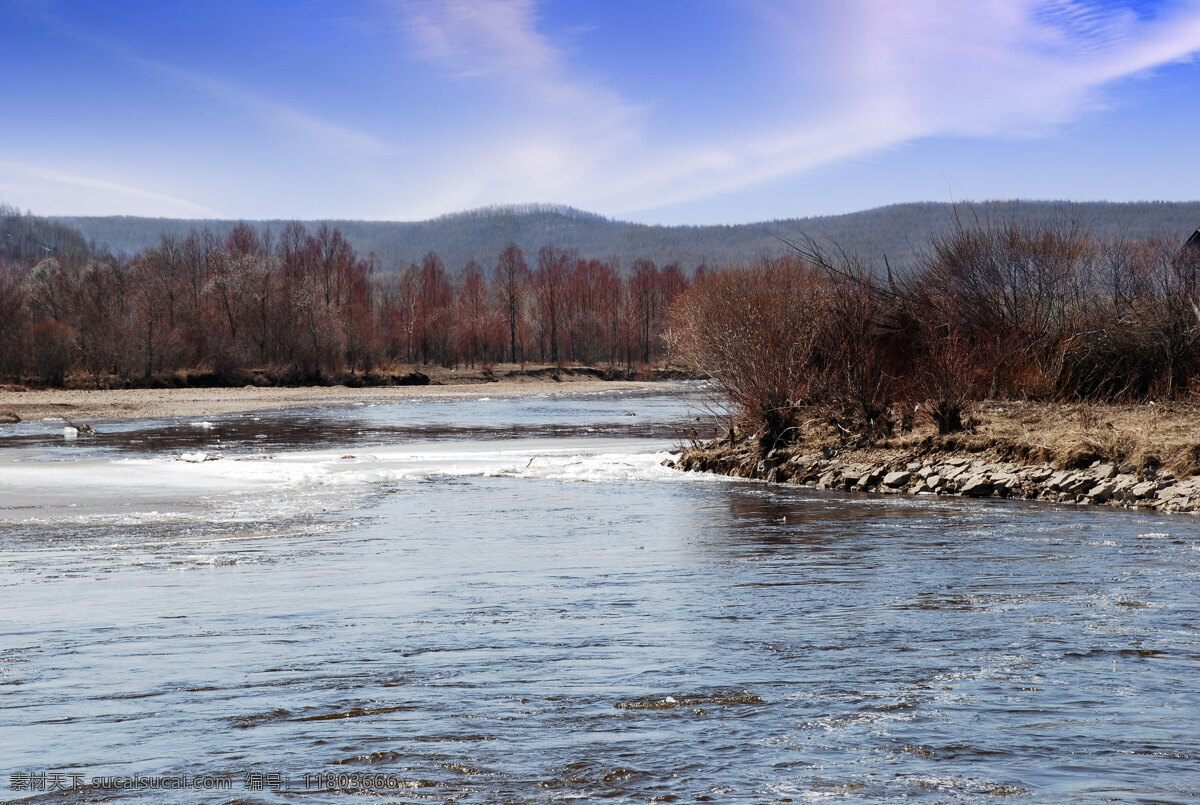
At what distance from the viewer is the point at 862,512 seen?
16.5 m

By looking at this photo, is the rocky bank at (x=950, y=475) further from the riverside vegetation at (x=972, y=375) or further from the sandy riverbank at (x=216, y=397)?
the sandy riverbank at (x=216, y=397)

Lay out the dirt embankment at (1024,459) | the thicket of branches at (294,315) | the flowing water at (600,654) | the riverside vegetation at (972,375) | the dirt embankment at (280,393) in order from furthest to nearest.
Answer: the thicket of branches at (294,315)
the dirt embankment at (280,393)
the riverside vegetation at (972,375)
the dirt embankment at (1024,459)
the flowing water at (600,654)

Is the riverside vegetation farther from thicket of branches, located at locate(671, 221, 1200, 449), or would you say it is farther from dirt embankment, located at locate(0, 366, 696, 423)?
dirt embankment, located at locate(0, 366, 696, 423)

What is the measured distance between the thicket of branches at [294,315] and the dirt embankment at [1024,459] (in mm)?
54423

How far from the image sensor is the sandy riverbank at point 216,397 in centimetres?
4725

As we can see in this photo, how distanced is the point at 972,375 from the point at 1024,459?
3.48m

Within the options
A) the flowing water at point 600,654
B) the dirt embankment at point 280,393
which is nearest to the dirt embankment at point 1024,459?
the flowing water at point 600,654

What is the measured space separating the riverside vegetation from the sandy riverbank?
30.1 meters

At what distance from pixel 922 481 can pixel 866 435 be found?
8.15 ft

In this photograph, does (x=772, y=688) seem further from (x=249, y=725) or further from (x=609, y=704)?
(x=249, y=725)

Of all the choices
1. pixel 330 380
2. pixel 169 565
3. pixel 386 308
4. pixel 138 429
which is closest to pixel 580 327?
pixel 386 308

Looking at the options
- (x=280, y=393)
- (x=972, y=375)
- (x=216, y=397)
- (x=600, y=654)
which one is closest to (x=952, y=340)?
(x=972, y=375)

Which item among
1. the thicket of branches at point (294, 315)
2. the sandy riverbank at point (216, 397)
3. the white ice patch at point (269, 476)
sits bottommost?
the white ice patch at point (269, 476)

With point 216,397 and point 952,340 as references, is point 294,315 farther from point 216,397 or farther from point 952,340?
point 952,340
